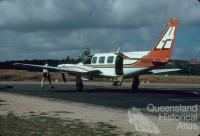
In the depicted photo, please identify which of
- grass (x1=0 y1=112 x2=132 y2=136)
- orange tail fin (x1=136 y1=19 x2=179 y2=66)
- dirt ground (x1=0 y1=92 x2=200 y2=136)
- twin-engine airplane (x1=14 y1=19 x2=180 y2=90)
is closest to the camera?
grass (x1=0 y1=112 x2=132 y2=136)

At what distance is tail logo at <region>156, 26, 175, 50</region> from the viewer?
32438mm

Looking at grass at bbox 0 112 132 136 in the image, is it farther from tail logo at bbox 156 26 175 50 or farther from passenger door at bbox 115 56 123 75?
tail logo at bbox 156 26 175 50

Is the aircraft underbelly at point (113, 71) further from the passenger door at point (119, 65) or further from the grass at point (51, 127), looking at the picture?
the grass at point (51, 127)

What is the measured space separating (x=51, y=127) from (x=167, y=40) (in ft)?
71.7

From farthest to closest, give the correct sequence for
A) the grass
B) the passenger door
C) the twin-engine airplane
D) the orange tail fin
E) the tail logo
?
the passenger door < the tail logo < the twin-engine airplane < the orange tail fin < the grass

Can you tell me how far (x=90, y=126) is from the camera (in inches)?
497

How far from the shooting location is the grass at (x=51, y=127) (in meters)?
11.2

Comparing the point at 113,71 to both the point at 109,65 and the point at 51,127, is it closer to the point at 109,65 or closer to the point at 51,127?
the point at 109,65

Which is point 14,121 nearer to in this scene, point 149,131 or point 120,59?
point 149,131

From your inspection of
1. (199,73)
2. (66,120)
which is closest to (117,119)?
(66,120)

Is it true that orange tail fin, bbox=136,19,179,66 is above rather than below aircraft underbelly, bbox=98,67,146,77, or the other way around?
above

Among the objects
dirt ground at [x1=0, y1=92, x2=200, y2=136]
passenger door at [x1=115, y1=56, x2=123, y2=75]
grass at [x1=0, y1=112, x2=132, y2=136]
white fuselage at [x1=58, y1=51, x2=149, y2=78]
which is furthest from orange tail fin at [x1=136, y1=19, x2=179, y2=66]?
grass at [x1=0, y1=112, x2=132, y2=136]

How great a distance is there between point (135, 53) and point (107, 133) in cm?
2214

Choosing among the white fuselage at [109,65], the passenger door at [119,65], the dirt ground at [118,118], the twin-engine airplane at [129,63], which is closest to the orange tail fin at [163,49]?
the twin-engine airplane at [129,63]
